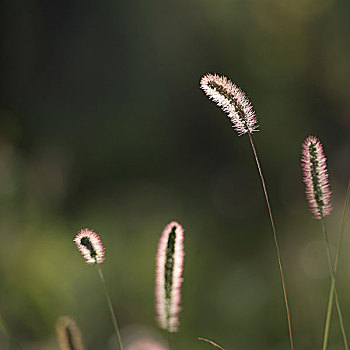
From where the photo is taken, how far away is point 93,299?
148 cm

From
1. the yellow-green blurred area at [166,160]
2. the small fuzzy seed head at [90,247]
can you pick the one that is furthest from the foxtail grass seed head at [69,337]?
the yellow-green blurred area at [166,160]

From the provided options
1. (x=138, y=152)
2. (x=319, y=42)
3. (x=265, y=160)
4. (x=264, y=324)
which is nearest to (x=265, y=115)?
(x=265, y=160)

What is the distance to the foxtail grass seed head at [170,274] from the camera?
0.36 m

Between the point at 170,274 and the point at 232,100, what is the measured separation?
0.47 feet

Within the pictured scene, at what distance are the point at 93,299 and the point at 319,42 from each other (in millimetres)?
1571

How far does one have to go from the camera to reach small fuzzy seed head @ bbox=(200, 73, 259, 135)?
413mm

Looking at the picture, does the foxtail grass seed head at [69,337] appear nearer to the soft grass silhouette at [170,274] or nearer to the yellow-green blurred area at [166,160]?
the soft grass silhouette at [170,274]

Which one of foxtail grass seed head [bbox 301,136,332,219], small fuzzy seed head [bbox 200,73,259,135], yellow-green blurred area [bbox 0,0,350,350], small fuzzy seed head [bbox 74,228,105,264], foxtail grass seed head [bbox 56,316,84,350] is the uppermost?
yellow-green blurred area [bbox 0,0,350,350]

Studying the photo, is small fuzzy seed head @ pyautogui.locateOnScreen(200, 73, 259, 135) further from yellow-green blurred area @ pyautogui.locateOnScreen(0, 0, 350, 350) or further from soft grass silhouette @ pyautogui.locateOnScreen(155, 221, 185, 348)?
yellow-green blurred area @ pyautogui.locateOnScreen(0, 0, 350, 350)

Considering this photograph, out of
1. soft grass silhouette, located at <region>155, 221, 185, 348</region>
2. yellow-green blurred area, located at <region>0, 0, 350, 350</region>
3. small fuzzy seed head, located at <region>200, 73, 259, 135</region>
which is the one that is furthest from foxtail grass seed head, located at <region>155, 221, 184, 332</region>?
yellow-green blurred area, located at <region>0, 0, 350, 350</region>

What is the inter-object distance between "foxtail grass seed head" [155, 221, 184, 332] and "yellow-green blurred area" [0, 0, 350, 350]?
83 cm

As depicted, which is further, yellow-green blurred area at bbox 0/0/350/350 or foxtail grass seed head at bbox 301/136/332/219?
yellow-green blurred area at bbox 0/0/350/350

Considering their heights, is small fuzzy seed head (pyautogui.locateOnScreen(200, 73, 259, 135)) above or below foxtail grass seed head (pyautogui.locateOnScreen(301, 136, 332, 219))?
above

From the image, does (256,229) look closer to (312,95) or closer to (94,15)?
(312,95)
